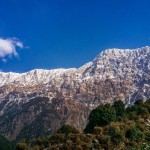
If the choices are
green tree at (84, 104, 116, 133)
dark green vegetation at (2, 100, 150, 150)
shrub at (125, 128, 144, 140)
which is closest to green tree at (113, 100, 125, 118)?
dark green vegetation at (2, 100, 150, 150)

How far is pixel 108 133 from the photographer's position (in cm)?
7969

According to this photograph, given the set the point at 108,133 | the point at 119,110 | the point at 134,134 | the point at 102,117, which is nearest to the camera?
the point at 134,134

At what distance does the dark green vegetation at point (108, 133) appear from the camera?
76562mm

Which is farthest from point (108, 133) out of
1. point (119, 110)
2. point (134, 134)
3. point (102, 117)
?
point (119, 110)

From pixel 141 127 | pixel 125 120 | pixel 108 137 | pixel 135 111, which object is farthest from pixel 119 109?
pixel 108 137

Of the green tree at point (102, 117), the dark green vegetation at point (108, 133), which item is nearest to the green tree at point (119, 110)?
the dark green vegetation at point (108, 133)

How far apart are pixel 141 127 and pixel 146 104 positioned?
2206 centimetres

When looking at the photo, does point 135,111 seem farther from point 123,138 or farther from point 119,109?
point 123,138

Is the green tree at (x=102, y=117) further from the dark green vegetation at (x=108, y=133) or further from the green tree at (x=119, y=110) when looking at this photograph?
the green tree at (x=119, y=110)

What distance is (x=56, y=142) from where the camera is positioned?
277ft

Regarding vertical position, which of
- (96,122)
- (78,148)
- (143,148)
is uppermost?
(96,122)

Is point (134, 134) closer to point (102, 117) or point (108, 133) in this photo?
point (108, 133)

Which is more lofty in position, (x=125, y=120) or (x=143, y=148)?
(x=125, y=120)

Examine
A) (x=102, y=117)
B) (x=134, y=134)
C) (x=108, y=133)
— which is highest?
(x=102, y=117)
